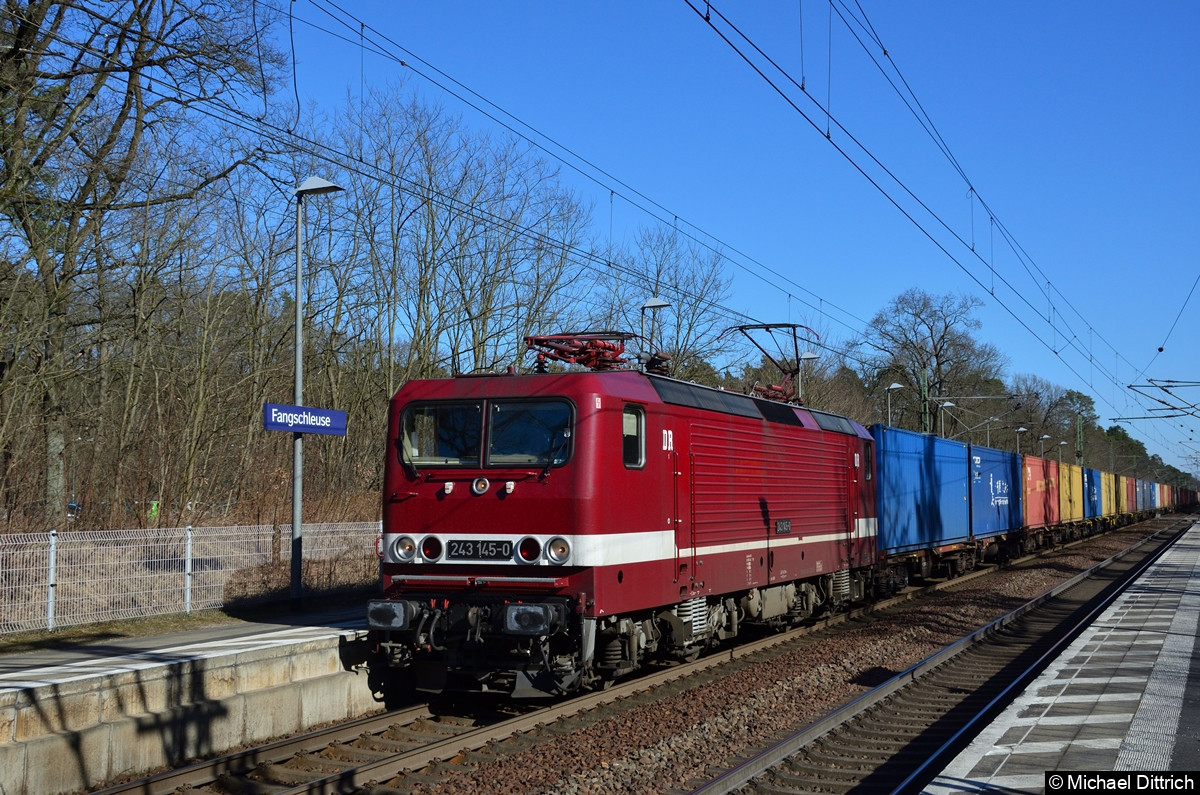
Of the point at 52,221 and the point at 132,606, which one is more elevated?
the point at 52,221

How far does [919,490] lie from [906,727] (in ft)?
43.6

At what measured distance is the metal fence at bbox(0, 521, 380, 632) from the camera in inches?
503

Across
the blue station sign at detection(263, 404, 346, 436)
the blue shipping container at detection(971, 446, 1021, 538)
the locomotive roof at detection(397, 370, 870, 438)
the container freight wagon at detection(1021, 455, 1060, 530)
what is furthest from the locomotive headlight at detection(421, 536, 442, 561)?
the container freight wagon at detection(1021, 455, 1060, 530)

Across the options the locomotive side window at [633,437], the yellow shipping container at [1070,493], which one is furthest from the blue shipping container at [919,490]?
the yellow shipping container at [1070,493]

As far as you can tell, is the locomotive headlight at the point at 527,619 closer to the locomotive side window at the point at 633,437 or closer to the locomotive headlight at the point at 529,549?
the locomotive headlight at the point at 529,549

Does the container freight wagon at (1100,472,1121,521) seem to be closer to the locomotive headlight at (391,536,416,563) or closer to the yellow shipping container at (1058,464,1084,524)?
the yellow shipping container at (1058,464,1084,524)

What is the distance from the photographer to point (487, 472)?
34.1ft

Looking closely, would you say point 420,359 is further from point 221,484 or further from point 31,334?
point 31,334

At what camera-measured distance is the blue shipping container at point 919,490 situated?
806 inches

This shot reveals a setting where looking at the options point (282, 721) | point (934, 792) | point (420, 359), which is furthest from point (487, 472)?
point (420, 359)

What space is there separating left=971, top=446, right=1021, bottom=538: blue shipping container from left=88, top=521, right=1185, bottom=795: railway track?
1628 centimetres

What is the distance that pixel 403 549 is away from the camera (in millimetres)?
10625

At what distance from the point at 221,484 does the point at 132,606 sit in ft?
26.1

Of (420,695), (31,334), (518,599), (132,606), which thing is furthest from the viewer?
(31,334)
